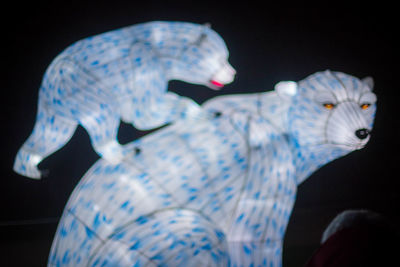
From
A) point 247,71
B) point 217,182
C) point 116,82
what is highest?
point 116,82

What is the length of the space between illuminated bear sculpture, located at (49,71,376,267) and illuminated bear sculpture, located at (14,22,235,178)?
11 cm

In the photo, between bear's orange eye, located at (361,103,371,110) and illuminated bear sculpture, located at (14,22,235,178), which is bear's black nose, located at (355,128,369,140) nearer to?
bear's orange eye, located at (361,103,371,110)

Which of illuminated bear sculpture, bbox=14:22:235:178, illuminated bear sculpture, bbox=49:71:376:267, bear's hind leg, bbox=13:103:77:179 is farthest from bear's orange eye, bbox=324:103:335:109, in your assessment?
bear's hind leg, bbox=13:103:77:179

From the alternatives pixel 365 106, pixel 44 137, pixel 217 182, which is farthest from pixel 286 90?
pixel 44 137

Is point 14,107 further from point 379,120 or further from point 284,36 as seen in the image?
point 379,120

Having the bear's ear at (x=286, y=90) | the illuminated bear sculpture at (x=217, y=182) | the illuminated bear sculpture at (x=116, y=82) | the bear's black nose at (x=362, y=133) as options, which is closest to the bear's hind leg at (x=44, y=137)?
the illuminated bear sculpture at (x=116, y=82)

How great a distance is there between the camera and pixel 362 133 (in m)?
1.54

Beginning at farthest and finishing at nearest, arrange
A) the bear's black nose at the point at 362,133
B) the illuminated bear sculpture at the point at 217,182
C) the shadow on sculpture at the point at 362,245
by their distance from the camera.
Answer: the bear's black nose at the point at 362,133 < the illuminated bear sculpture at the point at 217,182 < the shadow on sculpture at the point at 362,245

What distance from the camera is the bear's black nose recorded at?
1535mm

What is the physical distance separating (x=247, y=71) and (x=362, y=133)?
0.93 meters

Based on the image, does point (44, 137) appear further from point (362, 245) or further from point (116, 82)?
point (362, 245)

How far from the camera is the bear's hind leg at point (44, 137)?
1444 mm

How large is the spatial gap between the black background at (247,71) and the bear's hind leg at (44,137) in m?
0.58

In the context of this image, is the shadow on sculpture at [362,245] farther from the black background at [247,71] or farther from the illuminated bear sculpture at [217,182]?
the black background at [247,71]
